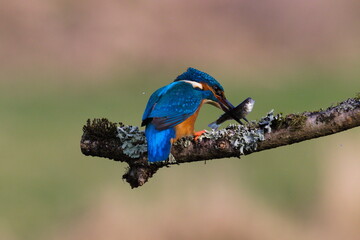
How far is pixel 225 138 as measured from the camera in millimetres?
3178

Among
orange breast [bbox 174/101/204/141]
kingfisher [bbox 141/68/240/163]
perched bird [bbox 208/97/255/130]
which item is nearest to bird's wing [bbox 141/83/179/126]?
kingfisher [bbox 141/68/240/163]

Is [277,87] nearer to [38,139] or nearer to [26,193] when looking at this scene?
[38,139]

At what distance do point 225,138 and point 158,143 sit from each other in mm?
228

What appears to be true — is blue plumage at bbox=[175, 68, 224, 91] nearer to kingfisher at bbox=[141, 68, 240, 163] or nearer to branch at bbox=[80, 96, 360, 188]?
kingfisher at bbox=[141, 68, 240, 163]

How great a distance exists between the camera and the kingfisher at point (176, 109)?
3.23 metres

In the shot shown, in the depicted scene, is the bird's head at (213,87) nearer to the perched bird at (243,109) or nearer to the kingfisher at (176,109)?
the kingfisher at (176,109)

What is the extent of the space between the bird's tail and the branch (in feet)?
0.14

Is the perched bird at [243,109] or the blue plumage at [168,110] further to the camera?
the perched bird at [243,109]

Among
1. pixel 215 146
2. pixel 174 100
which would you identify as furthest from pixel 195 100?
pixel 215 146

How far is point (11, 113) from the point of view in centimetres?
831

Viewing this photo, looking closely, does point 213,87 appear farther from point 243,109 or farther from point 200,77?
point 243,109

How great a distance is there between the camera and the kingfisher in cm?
323

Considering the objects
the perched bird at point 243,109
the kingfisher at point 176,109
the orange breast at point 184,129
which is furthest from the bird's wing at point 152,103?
the perched bird at point 243,109

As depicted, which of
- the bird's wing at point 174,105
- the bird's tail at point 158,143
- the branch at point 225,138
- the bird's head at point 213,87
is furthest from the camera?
the bird's head at point 213,87
